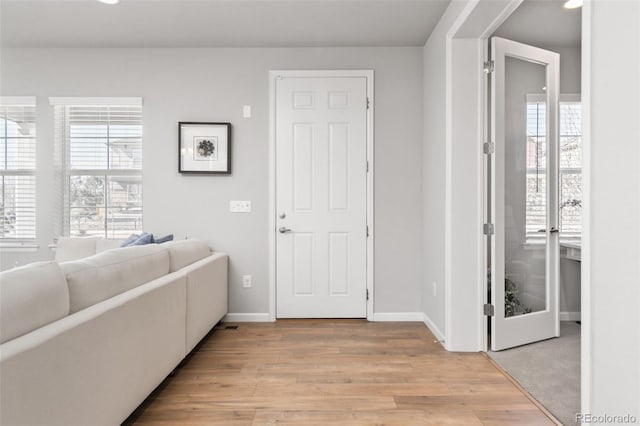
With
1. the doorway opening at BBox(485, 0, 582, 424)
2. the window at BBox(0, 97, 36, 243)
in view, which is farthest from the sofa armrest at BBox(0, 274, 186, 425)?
the window at BBox(0, 97, 36, 243)

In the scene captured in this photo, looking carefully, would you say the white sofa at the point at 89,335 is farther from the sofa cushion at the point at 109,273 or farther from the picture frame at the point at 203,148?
the picture frame at the point at 203,148

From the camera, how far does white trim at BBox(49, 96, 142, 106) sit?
12.0 ft

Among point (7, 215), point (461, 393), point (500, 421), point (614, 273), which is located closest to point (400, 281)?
point (461, 393)

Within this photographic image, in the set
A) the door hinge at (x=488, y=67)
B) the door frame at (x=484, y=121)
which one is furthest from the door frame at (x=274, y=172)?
the door hinge at (x=488, y=67)

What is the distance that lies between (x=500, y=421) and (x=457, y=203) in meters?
1.43

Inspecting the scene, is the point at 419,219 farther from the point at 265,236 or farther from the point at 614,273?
the point at 614,273

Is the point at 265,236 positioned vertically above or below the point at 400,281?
above

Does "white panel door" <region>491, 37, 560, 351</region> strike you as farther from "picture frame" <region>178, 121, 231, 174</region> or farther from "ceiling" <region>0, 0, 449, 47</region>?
"picture frame" <region>178, 121, 231, 174</region>

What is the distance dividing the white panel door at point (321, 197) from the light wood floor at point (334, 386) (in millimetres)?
526

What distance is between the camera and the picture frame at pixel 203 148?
364 cm

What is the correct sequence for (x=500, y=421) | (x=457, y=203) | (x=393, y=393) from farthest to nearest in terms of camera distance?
(x=457, y=203) → (x=393, y=393) → (x=500, y=421)

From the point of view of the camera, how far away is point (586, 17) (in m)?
1.37

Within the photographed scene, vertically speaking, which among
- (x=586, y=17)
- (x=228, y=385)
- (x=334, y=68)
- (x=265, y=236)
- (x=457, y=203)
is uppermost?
(x=334, y=68)

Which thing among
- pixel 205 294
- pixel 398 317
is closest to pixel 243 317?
pixel 205 294
